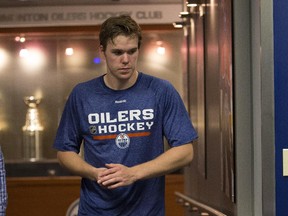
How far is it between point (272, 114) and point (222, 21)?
1193mm

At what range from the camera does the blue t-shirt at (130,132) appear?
409 centimetres

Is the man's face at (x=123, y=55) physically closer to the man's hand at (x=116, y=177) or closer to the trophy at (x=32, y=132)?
the man's hand at (x=116, y=177)

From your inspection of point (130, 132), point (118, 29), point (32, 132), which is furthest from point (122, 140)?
point (32, 132)

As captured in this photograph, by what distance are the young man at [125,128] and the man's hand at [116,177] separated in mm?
35

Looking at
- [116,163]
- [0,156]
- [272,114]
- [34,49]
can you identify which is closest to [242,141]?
[272,114]

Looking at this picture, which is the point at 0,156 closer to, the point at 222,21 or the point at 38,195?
the point at 222,21

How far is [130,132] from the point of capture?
13.4 feet

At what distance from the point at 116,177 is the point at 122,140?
0.22 metres

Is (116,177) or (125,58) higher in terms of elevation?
(125,58)

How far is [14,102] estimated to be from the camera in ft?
41.3

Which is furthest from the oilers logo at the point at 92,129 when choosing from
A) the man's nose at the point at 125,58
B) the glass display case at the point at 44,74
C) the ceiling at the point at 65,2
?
the glass display case at the point at 44,74

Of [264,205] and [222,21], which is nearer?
[264,205]

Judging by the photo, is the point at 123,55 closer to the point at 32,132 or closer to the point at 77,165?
the point at 77,165

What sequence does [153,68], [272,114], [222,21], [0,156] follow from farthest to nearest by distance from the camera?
[153,68]
[222,21]
[272,114]
[0,156]
